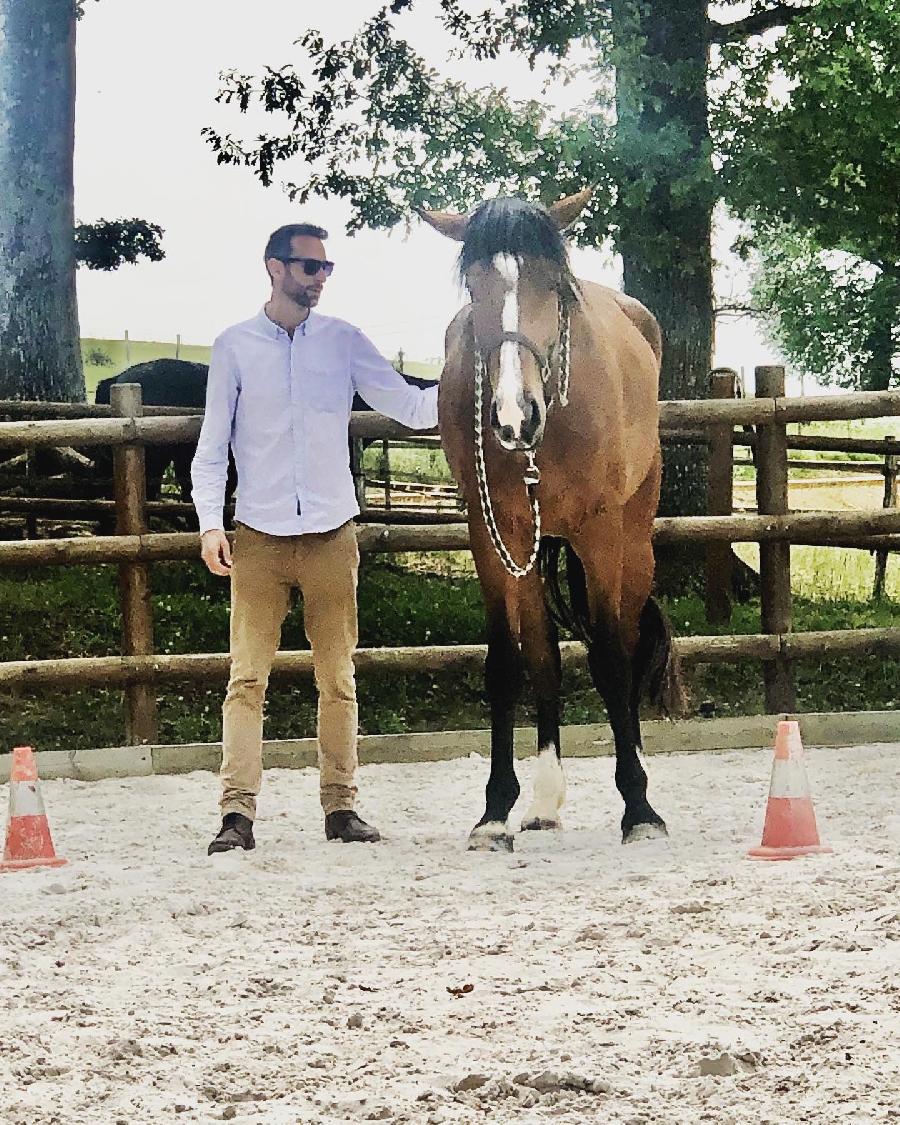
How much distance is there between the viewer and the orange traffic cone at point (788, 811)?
3750 millimetres

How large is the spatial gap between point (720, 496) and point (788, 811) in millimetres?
2930

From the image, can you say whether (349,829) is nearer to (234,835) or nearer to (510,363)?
(234,835)

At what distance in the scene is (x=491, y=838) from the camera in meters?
4.05

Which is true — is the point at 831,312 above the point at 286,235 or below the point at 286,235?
above

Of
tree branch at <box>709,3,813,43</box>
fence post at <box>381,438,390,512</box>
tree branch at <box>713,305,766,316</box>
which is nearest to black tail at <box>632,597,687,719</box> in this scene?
tree branch at <box>713,305,766,316</box>

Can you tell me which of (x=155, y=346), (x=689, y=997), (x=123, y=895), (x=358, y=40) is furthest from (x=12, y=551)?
(x=155, y=346)

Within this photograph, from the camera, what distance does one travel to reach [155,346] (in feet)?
36.0

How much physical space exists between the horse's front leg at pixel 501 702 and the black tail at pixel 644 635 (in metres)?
0.32

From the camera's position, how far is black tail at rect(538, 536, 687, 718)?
4.57m

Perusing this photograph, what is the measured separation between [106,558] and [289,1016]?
3.01m

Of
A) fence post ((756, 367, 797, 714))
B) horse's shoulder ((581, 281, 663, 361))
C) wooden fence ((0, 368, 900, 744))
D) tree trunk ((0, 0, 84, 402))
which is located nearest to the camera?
horse's shoulder ((581, 281, 663, 361))

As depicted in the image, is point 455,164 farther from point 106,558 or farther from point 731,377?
point 106,558

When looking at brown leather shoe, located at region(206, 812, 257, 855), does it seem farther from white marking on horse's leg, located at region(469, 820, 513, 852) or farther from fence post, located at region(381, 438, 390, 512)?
fence post, located at region(381, 438, 390, 512)

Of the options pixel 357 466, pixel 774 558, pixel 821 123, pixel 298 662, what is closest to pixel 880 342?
pixel 821 123
